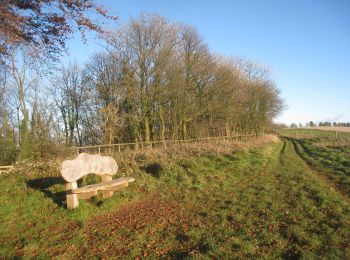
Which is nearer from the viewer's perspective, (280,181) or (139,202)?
(139,202)

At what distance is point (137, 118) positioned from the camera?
2911 centimetres

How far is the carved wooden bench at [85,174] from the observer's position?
328 inches

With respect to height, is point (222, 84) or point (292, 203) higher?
point (222, 84)

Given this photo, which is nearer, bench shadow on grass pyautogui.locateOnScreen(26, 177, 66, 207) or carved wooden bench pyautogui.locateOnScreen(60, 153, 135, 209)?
carved wooden bench pyautogui.locateOnScreen(60, 153, 135, 209)

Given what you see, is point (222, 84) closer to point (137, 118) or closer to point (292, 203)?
point (137, 118)

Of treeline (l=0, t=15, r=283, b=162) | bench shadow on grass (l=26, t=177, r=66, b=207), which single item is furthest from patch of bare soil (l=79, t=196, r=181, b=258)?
treeline (l=0, t=15, r=283, b=162)

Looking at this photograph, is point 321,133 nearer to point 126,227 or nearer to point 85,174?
point 85,174

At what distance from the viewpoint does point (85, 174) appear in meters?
9.23

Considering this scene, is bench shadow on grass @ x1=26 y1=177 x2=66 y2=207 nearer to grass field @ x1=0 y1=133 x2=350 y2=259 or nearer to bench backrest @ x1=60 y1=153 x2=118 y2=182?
grass field @ x1=0 y1=133 x2=350 y2=259

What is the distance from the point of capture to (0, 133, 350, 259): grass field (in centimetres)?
567

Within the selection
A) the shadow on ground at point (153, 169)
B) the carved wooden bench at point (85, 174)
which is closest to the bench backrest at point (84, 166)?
the carved wooden bench at point (85, 174)

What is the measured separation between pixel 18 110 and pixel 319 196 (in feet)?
103

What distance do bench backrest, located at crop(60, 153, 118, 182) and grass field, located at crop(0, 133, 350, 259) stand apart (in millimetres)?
928

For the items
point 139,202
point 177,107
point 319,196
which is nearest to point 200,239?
point 139,202
